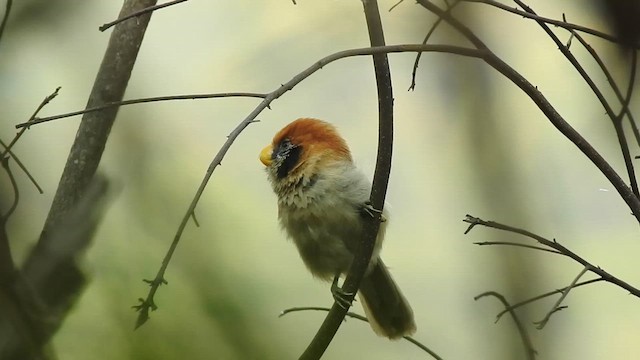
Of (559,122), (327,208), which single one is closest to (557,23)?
(559,122)

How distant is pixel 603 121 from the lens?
1.04 m

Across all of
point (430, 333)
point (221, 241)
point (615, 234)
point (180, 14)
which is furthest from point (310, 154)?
point (615, 234)

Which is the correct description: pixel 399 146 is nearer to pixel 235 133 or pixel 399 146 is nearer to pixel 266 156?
pixel 266 156

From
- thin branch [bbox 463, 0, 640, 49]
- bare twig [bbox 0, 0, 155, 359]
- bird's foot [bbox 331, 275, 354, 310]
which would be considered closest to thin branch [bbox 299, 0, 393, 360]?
bird's foot [bbox 331, 275, 354, 310]

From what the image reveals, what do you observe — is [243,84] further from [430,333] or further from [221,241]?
→ [430,333]

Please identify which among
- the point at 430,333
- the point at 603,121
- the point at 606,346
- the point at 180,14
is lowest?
the point at 430,333

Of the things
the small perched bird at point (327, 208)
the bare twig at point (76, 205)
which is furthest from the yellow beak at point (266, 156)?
the bare twig at point (76, 205)

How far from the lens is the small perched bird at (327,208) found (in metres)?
0.83

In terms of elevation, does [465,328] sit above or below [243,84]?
below

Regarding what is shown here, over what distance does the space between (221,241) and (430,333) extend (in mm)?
502

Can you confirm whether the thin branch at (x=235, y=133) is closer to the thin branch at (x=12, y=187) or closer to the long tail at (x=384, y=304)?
the thin branch at (x=12, y=187)

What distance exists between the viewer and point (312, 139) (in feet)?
2.90

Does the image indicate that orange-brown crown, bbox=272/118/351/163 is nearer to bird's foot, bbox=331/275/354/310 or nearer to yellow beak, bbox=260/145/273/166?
yellow beak, bbox=260/145/273/166

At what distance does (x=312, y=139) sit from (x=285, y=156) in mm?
41
